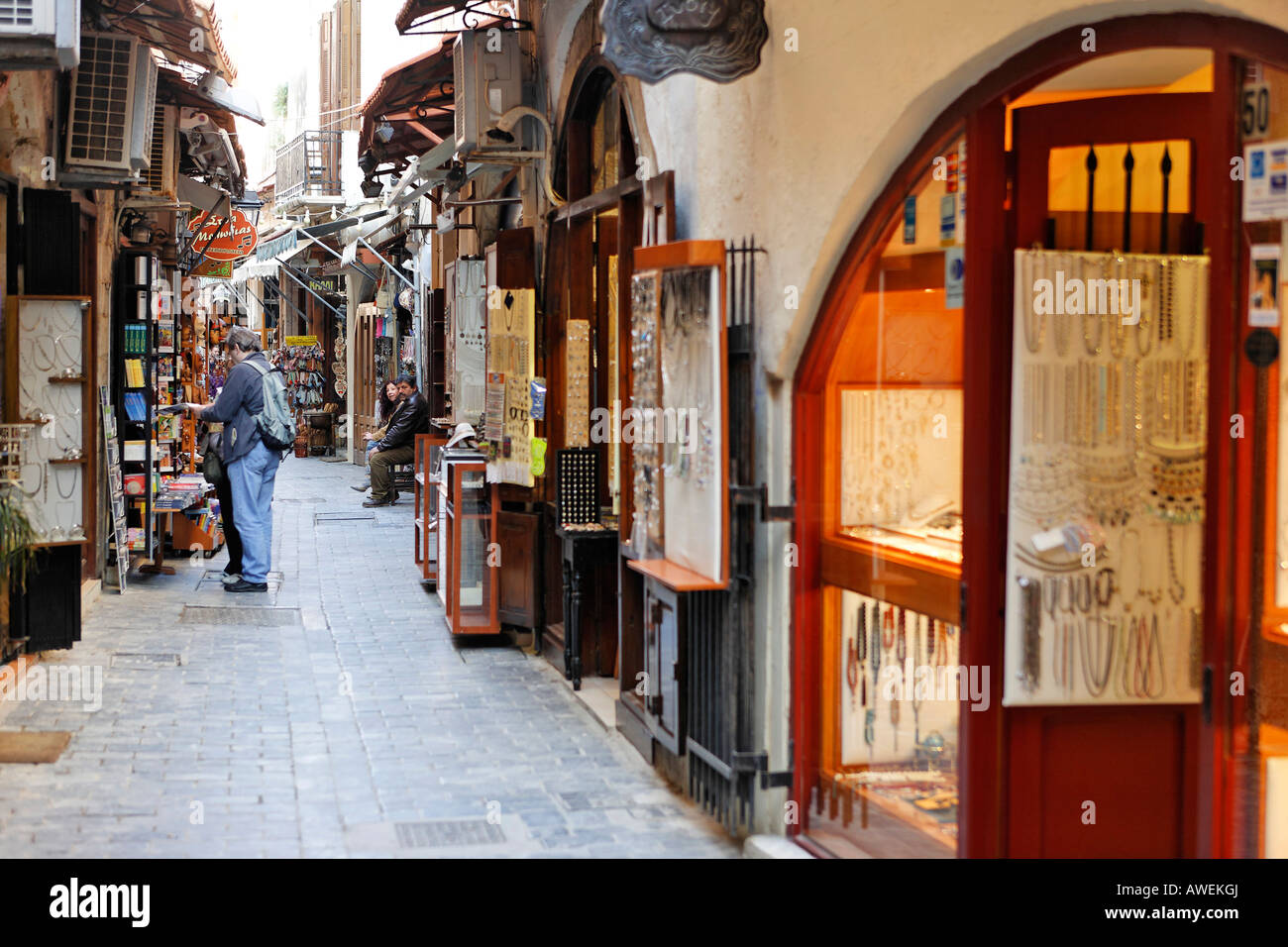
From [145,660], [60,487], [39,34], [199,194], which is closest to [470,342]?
[145,660]

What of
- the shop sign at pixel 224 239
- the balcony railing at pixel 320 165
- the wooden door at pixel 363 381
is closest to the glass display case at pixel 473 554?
the shop sign at pixel 224 239

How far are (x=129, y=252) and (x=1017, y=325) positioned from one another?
10.2 meters

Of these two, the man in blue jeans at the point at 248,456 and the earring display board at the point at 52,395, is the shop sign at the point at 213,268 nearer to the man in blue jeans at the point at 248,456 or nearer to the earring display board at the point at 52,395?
the man in blue jeans at the point at 248,456

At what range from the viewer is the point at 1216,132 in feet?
11.8

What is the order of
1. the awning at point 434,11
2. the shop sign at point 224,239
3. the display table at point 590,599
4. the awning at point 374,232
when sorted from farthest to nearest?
the awning at point 374,232, the shop sign at point 224,239, the awning at point 434,11, the display table at point 590,599

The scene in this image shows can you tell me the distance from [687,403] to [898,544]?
1.29m

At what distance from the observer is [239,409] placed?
12.1 metres

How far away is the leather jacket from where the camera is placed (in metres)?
19.3

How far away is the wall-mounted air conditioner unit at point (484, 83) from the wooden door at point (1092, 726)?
5977 mm

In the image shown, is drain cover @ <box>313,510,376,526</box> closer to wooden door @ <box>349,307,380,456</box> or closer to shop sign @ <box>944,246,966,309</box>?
wooden door @ <box>349,307,380,456</box>

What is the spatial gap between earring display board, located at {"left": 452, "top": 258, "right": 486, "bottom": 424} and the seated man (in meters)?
7.04

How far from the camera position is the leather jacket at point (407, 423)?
758 inches
